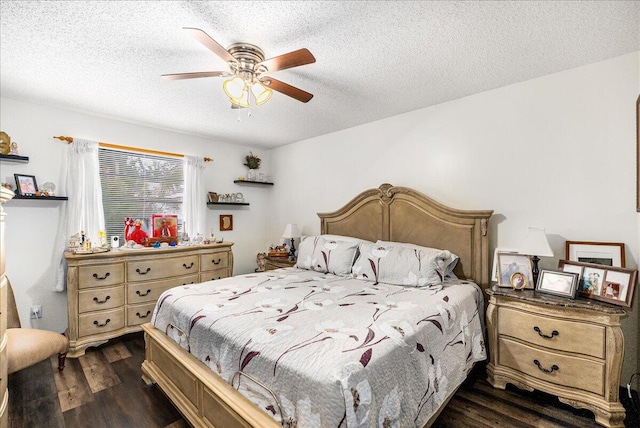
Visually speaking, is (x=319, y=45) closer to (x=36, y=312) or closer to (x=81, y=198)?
(x=81, y=198)

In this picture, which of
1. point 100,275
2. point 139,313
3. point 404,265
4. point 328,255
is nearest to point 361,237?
point 328,255

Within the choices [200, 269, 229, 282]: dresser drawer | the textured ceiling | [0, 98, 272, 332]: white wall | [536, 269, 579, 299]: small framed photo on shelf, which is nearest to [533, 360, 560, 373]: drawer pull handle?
[536, 269, 579, 299]: small framed photo on shelf

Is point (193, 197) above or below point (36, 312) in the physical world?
above

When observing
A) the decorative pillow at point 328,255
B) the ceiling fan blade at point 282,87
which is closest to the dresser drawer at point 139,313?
the decorative pillow at point 328,255

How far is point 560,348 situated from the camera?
1942 millimetres

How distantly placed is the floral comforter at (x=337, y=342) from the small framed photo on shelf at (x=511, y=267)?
0.26 m

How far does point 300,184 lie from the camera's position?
4453 mm

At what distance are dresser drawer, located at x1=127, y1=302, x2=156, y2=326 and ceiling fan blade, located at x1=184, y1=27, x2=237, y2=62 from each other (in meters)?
2.81

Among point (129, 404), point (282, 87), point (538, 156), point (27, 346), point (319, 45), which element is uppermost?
point (319, 45)

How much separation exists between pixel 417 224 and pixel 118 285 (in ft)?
10.5

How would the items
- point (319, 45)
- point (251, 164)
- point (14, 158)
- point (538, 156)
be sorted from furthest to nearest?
1. point (251, 164)
2. point (14, 158)
3. point (538, 156)
4. point (319, 45)

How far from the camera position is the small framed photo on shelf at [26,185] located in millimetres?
2777

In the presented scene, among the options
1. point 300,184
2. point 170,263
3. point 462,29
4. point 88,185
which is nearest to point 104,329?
point 170,263

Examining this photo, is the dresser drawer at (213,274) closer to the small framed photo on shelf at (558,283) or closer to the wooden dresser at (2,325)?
the wooden dresser at (2,325)
